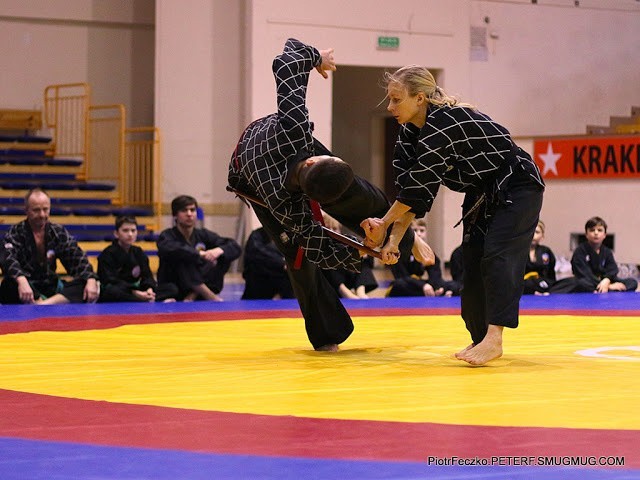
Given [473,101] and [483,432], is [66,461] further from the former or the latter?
[473,101]

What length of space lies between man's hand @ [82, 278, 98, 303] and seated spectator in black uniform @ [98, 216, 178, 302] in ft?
1.14

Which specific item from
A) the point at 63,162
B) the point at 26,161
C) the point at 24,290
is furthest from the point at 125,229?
the point at 63,162

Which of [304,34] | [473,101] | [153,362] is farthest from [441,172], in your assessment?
[473,101]

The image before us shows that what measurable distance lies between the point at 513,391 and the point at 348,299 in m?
4.65

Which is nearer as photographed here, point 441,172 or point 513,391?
point 513,391

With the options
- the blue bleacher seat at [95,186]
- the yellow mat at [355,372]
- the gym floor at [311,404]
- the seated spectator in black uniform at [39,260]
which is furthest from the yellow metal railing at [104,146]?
the yellow mat at [355,372]

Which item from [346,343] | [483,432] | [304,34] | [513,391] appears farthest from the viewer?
[304,34]

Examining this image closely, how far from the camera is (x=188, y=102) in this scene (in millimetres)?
14836

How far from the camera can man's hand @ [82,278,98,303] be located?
7.86 metres

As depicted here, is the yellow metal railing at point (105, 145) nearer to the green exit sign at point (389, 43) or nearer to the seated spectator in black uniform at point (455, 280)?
the green exit sign at point (389, 43)

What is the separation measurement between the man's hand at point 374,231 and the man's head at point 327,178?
10.4 inches

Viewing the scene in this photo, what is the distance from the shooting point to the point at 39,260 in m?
7.98

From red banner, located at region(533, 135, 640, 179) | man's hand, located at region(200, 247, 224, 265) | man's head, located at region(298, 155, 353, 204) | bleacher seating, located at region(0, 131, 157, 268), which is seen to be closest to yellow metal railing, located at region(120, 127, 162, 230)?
bleacher seating, located at region(0, 131, 157, 268)

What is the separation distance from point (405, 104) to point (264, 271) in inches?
178
